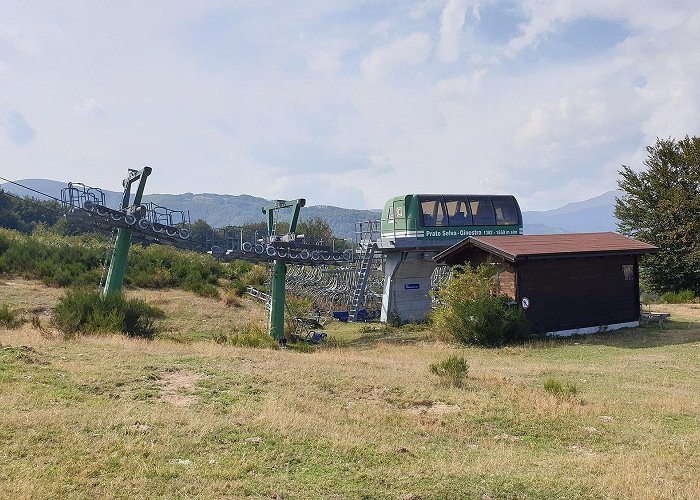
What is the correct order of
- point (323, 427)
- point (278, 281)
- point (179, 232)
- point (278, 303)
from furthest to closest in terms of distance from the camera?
1. point (278, 281)
2. point (278, 303)
3. point (179, 232)
4. point (323, 427)

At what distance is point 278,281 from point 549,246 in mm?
10776

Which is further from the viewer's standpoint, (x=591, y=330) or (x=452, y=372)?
(x=591, y=330)

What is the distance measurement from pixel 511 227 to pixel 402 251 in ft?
19.5

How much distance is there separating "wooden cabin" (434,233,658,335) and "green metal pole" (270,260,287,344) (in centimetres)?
681

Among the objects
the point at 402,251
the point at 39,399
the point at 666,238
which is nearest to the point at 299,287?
the point at 402,251

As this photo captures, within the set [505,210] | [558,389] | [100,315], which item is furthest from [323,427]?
[505,210]

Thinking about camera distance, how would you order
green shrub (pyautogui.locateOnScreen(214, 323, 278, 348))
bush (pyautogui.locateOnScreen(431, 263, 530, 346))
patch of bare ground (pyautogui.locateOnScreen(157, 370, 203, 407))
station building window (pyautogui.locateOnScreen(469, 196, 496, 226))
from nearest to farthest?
patch of bare ground (pyautogui.locateOnScreen(157, 370, 203, 407)), green shrub (pyautogui.locateOnScreen(214, 323, 278, 348)), bush (pyautogui.locateOnScreen(431, 263, 530, 346)), station building window (pyautogui.locateOnScreen(469, 196, 496, 226))

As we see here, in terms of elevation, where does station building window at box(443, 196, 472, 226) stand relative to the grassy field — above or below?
above

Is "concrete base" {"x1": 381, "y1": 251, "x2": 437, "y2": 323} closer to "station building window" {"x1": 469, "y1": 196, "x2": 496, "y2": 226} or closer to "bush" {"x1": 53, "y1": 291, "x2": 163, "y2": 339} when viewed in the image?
"station building window" {"x1": 469, "y1": 196, "x2": 496, "y2": 226}

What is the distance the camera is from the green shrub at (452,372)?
12.6 m

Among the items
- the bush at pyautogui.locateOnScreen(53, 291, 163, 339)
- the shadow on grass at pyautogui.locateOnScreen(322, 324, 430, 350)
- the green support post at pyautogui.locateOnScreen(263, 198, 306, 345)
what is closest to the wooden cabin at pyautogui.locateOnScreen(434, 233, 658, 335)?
the shadow on grass at pyautogui.locateOnScreen(322, 324, 430, 350)

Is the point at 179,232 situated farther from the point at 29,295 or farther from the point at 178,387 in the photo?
the point at 178,387

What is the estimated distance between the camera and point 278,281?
949 inches

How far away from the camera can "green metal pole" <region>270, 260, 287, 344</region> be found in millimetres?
23266
